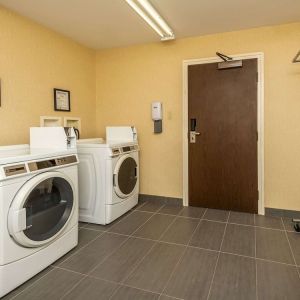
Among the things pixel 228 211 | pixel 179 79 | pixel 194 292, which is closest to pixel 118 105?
pixel 179 79

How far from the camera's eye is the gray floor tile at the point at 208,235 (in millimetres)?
2291

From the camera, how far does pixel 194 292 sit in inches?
64.1

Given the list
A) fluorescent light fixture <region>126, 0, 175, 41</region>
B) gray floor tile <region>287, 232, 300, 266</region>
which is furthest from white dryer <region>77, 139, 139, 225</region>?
gray floor tile <region>287, 232, 300, 266</region>

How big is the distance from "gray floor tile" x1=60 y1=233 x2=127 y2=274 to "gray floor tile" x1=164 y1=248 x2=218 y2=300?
65 cm

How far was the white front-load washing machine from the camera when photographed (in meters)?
1.58

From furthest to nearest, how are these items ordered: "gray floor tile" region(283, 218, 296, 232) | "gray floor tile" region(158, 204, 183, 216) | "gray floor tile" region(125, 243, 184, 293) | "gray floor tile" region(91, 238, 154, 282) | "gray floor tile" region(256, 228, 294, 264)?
1. "gray floor tile" region(158, 204, 183, 216)
2. "gray floor tile" region(283, 218, 296, 232)
3. "gray floor tile" region(256, 228, 294, 264)
4. "gray floor tile" region(91, 238, 154, 282)
5. "gray floor tile" region(125, 243, 184, 293)

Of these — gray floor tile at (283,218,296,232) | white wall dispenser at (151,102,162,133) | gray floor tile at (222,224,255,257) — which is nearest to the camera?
gray floor tile at (222,224,255,257)

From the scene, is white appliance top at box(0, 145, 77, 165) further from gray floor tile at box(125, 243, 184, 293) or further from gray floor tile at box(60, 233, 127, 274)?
gray floor tile at box(125, 243, 184, 293)

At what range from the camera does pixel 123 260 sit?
2.04m

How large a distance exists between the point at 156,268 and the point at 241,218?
4.80 feet

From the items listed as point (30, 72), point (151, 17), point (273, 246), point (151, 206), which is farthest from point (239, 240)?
point (30, 72)

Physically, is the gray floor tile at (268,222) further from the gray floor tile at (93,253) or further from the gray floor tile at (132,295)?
the gray floor tile at (132,295)

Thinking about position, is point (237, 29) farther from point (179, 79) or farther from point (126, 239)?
point (126, 239)

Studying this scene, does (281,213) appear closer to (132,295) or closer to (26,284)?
(132,295)
